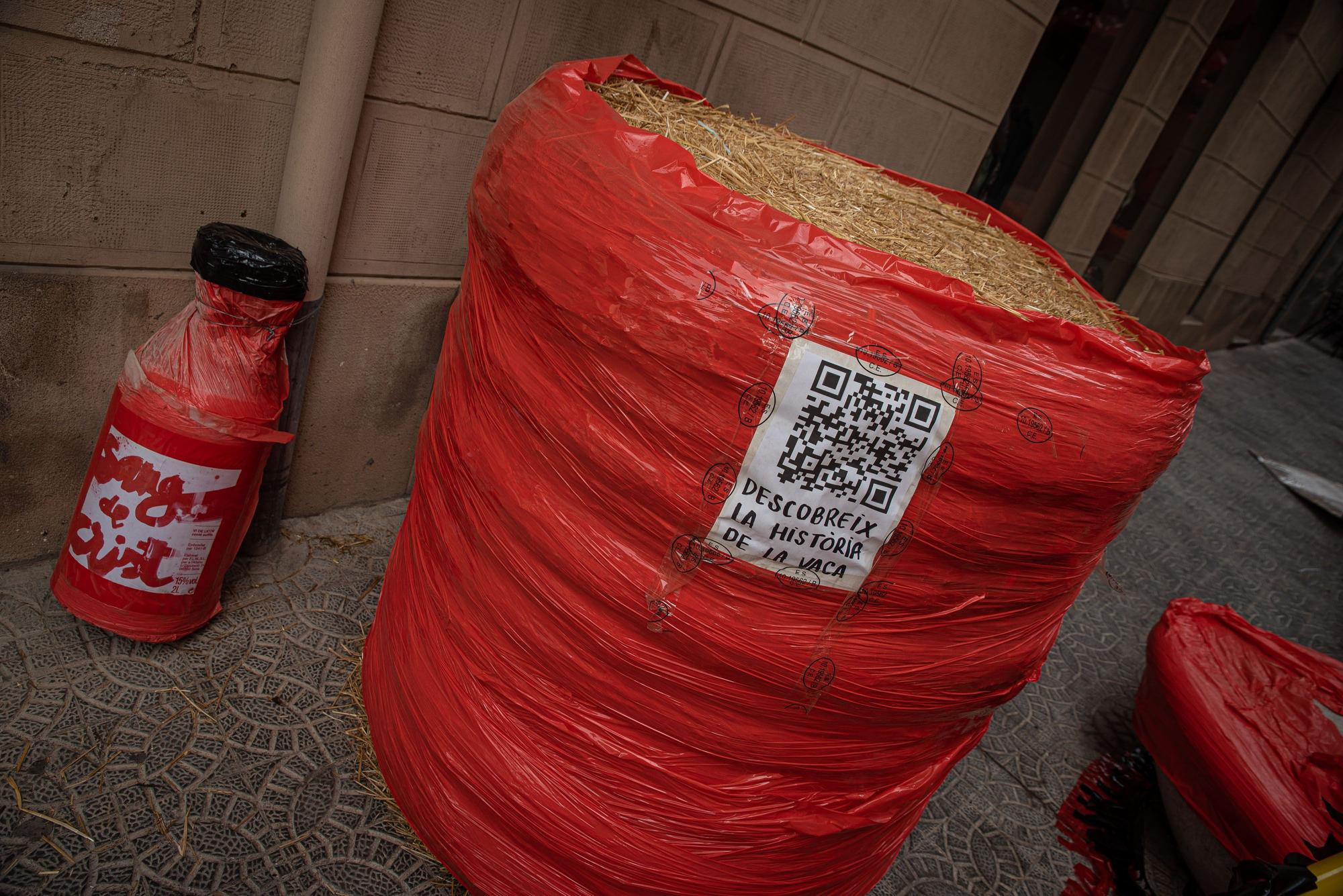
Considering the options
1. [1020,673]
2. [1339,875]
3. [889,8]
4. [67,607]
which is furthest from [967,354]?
[889,8]

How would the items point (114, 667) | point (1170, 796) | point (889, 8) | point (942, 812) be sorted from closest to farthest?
point (114, 667) < point (942, 812) < point (1170, 796) < point (889, 8)

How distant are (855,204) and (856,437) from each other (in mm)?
722

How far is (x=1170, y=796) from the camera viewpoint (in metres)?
2.39

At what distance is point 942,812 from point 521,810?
1.35 m

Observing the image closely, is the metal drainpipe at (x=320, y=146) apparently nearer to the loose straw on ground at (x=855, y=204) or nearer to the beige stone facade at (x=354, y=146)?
the beige stone facade at (x=354, y=146)

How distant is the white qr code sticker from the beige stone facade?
4.72 feet

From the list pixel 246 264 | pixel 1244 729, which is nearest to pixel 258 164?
pixel 246 264

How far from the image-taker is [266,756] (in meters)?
1.69

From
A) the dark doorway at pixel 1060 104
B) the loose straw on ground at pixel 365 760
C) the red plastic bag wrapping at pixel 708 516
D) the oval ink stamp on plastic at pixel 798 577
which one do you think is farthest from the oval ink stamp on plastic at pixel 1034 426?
the dark doorway at pixel 1060 104

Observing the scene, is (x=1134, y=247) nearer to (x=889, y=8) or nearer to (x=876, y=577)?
(x=889, y=8)

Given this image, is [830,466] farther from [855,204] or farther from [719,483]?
[855,204]

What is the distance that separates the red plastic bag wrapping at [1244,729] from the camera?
1.98m

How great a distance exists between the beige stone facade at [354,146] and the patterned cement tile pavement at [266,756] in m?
0.37

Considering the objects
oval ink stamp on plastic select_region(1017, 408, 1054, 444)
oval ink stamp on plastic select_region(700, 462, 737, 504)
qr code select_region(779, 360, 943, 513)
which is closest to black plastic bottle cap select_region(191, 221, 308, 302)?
oval ink stamp on plastic select_region(700, 462, 737, 504)
